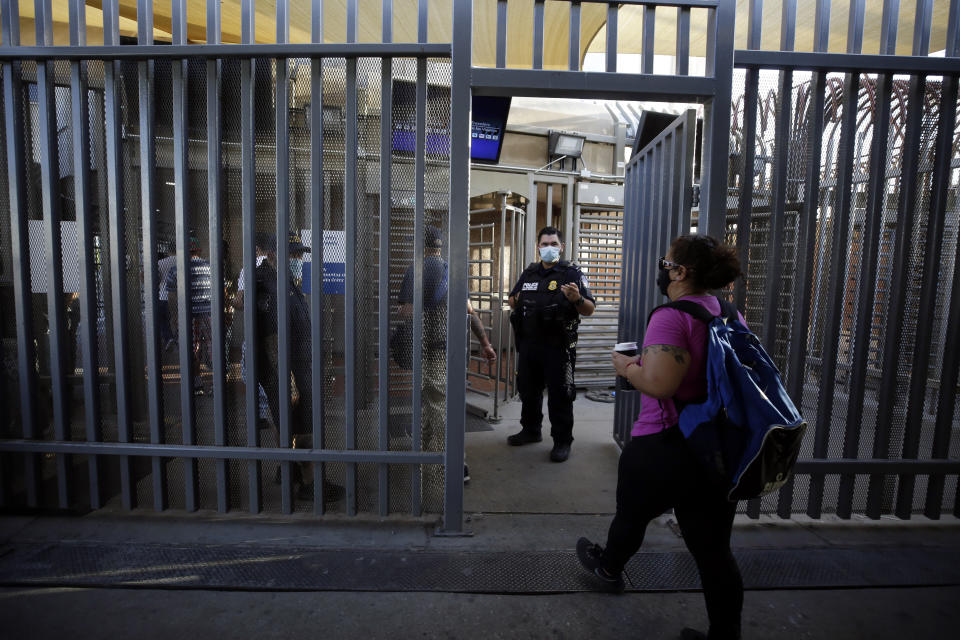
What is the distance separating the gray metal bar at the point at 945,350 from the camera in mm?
3006

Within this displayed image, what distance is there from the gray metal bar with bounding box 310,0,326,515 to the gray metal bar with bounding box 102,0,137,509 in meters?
1.10

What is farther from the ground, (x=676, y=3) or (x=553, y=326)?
(x=676, y=3)

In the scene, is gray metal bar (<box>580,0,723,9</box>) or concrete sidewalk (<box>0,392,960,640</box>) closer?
concrete sidewalk (<box>0,392,960,640</box>)

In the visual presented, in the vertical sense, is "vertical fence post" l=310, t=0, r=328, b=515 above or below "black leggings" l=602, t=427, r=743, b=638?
above

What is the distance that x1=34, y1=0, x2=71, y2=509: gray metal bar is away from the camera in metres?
2.96

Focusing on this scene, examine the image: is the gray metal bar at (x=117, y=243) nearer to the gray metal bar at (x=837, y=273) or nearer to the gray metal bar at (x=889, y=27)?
the gray metal bar at (x=837, y=273)

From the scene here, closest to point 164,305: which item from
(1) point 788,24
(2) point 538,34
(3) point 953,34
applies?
(2) point 538,34

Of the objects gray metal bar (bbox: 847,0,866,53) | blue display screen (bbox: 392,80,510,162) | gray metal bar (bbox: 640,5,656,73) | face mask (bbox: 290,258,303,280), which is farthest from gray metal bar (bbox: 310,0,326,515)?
gray metal bar (bbox: 847,0,866,53)

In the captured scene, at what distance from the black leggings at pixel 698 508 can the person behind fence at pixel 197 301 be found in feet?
8.19

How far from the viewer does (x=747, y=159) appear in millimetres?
2998

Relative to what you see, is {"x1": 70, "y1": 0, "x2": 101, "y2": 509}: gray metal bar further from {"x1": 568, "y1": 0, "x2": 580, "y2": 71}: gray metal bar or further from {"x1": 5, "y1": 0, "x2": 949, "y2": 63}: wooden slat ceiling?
{"x1": 568, "y1": 0, "x2": 580, "y2": 71}: gray metal bar

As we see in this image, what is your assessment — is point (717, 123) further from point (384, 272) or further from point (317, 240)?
point (317, 240)

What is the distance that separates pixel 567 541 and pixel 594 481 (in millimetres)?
952

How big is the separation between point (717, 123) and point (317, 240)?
2.32 metres
